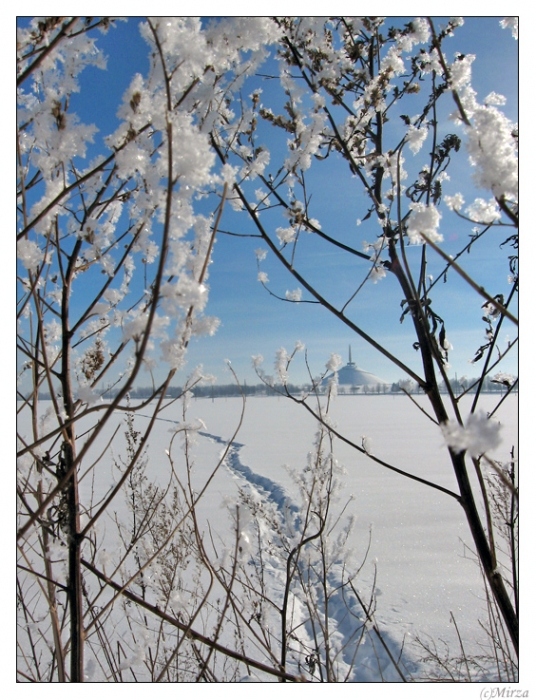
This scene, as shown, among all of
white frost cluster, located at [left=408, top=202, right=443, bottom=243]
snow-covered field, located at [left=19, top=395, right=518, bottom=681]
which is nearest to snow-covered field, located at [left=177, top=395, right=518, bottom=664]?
snow-covered field, located at [left=19, top=395, right=518, bottom=681]

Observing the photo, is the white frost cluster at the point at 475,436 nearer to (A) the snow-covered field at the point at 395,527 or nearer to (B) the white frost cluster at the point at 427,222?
(A) the snow-covered field at the point at 395,527

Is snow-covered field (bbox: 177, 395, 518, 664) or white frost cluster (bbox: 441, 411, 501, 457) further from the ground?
white frost cluster (bbox: 441, 411, 501, 457)

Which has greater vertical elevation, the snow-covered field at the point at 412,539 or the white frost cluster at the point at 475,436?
the white frost cluster at the point at 475,436

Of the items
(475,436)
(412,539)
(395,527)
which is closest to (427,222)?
(475,436)

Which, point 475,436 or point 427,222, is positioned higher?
point 427,222

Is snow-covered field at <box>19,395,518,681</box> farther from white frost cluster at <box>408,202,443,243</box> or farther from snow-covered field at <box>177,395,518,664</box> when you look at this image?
white frost cluster at <box>408,202,443,243</box>

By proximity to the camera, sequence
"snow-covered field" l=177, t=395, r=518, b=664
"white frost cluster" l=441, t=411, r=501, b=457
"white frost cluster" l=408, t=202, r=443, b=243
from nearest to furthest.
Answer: "white frost cluster" l=441, t=411, r=501, b=457, "white frost cluster" l=408, t=202, r=443, b=243, "snow-covered field" l=177, t=395, r=518, b=664

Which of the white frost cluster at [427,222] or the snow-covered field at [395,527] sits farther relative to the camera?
the snow-covered field at [395,527]

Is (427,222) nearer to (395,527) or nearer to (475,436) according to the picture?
(475,436)

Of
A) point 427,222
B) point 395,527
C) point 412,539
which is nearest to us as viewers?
point 427,222

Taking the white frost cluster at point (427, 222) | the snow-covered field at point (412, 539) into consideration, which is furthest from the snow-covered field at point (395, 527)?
the white frost cluster at point (427, 222)

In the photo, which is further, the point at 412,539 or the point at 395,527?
the point at 395,527
